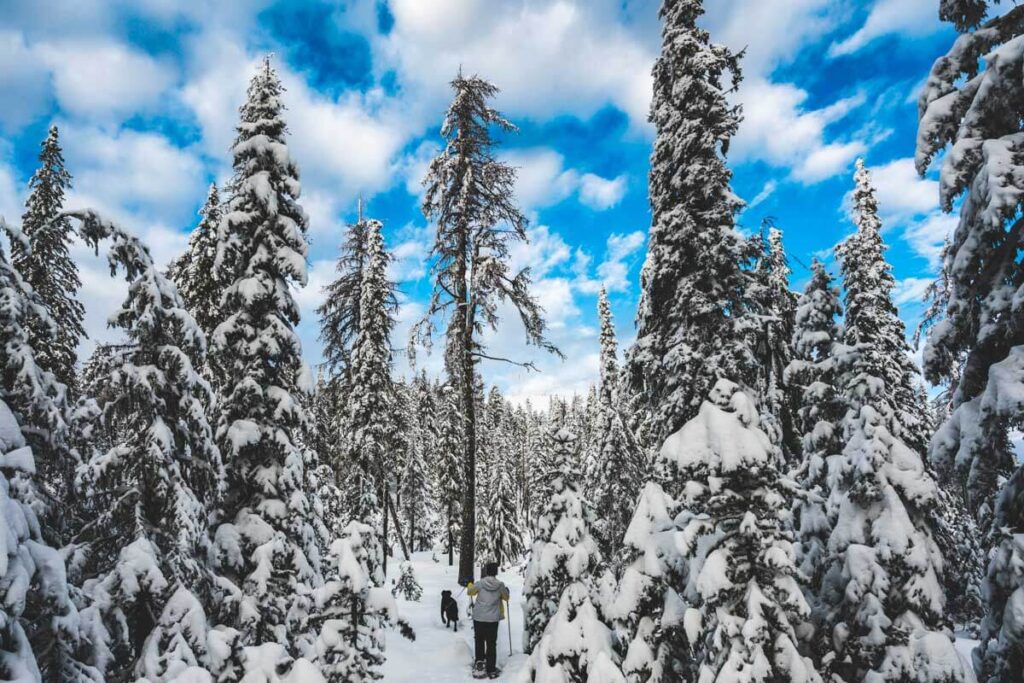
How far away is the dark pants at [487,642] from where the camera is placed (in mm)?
11188

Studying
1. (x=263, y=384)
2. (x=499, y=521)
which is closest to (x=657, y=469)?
(x=263, y=384)

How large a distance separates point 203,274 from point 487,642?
43.9 ft

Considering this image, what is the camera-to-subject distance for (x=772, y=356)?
36.6 feet

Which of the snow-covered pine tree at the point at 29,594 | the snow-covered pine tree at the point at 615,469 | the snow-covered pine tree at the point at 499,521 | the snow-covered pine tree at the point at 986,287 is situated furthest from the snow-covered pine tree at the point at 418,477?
the snow-covered pine tree at the point at 986,287

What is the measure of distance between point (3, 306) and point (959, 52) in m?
11.1

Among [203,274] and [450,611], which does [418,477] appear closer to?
[450,611]

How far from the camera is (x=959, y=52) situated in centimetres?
660

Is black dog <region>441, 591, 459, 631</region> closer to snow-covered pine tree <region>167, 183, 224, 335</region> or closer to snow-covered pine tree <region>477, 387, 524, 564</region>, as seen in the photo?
snow-covered pine tree <region>167, 183, 224, 335</region>

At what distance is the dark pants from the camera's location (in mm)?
11188

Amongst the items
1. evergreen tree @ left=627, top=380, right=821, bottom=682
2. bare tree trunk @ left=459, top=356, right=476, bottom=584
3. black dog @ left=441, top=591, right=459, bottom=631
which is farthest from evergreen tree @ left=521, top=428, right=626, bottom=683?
black dog @ left=441, top=591, right=459, bottom=631

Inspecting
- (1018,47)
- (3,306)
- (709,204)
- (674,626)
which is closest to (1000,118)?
(1018,47)

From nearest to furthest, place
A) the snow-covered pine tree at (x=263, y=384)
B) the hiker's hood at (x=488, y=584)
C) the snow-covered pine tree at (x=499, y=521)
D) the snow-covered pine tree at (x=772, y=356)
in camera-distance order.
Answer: the snow-covered pine tree at (x=263, y=384), the snow-covered pine tree at (x=772, y=356), the hiker's hood at (x=488, y=584), the snow-covered pine tree at (x=499, y=521)

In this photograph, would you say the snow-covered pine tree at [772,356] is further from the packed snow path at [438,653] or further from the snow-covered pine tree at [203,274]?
the snow-covered pine tree at [203,274]

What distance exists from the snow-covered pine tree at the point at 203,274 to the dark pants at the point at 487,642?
10890mm
